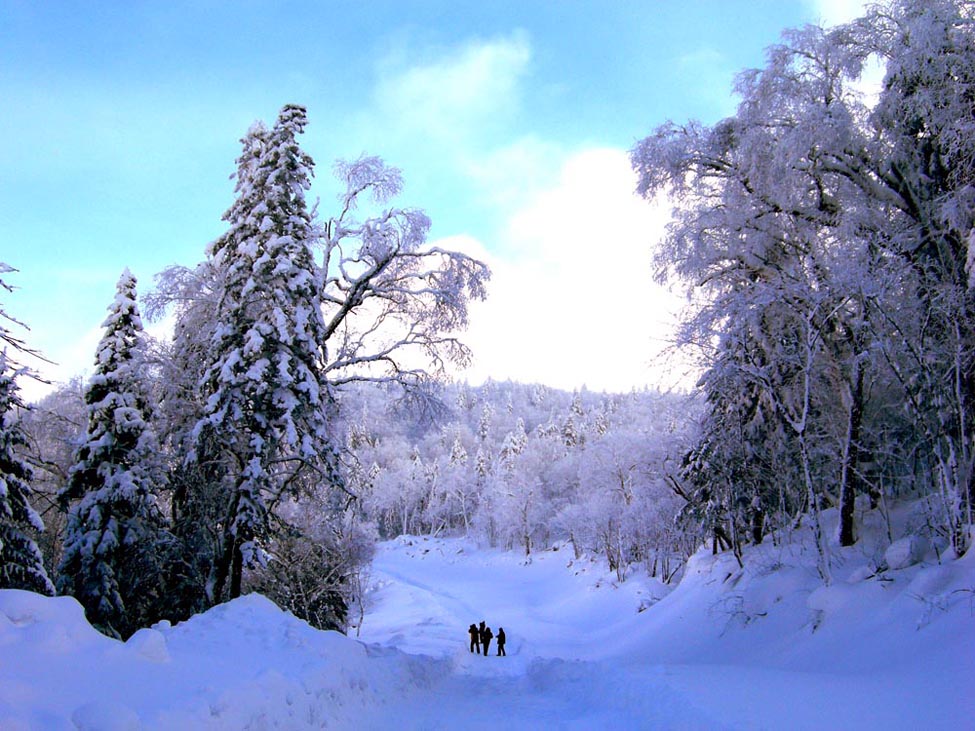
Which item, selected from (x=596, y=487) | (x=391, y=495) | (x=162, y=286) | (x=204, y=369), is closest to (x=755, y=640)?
(x=204, y=369)

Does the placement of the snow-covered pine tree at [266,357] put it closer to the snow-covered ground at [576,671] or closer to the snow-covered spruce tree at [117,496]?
the snow-covered spruce tree at [117,496]

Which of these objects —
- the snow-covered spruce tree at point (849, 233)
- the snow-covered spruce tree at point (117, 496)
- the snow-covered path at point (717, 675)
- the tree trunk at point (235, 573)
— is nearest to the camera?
the snow-covered path at point (717, 675)

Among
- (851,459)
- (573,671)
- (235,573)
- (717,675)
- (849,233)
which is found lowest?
(573,671)

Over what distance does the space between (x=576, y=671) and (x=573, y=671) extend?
0.10 m

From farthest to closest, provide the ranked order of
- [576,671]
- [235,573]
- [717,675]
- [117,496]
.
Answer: [117,496] < [576,671] < [235,573] < [717,675]

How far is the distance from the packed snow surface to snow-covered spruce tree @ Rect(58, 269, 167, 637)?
667cm

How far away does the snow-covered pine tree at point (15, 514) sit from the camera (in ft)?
39.2

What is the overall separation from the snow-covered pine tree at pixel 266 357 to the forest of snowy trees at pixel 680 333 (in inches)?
2.3

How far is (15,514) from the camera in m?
12.4

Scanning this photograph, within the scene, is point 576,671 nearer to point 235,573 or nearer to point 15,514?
point 235,573

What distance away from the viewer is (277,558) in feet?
54.4

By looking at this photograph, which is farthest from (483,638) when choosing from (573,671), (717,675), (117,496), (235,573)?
(117,496)

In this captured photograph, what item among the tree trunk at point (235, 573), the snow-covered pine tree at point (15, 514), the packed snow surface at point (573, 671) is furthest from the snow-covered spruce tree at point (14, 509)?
the packed snow surface at point (573, 671)

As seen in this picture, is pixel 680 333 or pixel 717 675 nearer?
pixel 717 675
